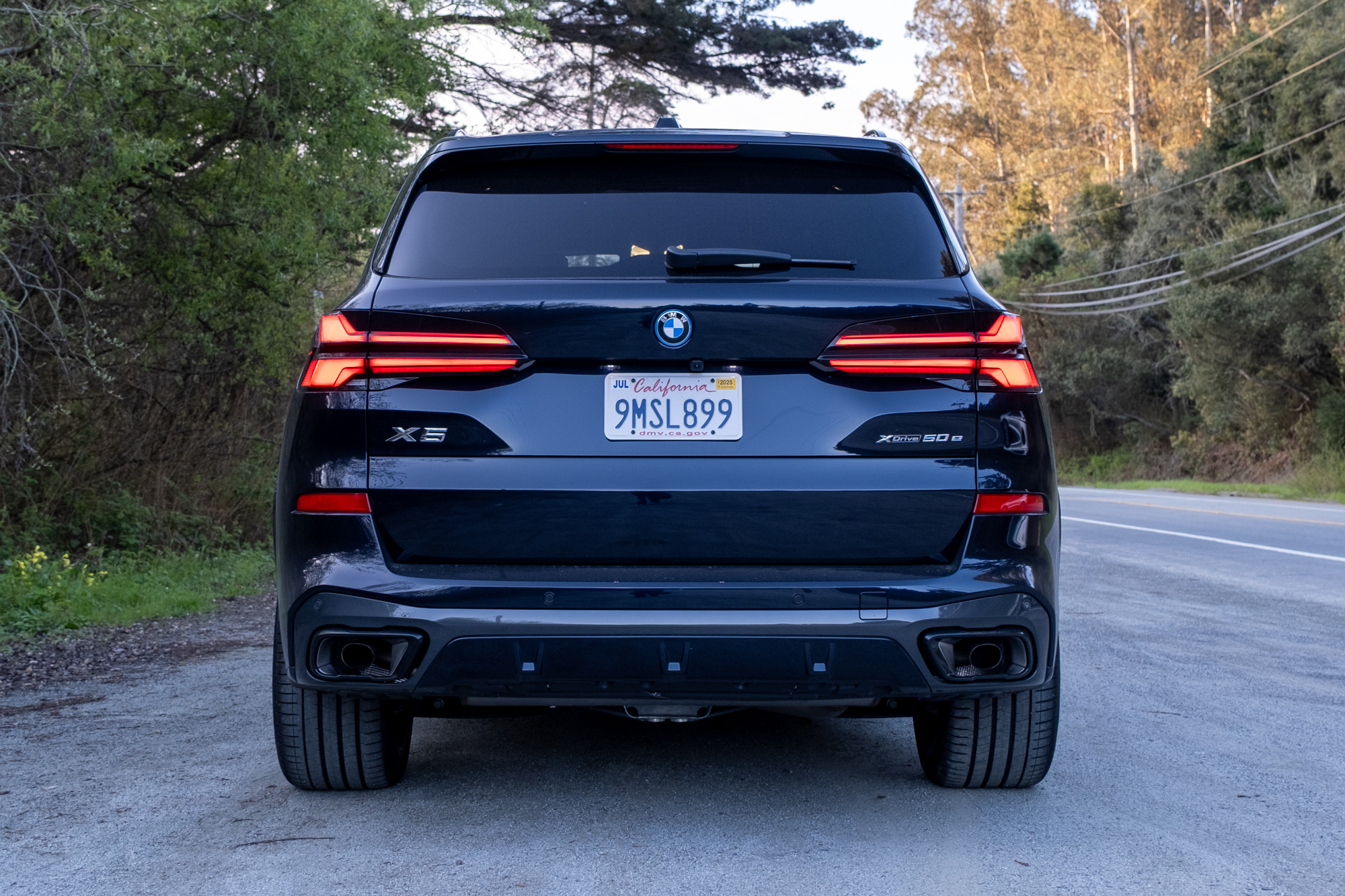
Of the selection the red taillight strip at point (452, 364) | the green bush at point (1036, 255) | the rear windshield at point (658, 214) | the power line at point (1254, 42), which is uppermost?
the power line at point (1254, 42)

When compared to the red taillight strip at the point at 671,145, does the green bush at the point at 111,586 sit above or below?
below

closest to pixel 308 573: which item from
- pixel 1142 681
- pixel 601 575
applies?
pixel 601 575

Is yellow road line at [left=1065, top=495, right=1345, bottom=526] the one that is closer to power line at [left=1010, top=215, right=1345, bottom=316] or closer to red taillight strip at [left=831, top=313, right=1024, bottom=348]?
power line at [left=1010, top=215, right=1345, bottom=316]

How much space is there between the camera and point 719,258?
346 centimetres

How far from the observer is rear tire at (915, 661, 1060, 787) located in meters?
3.83

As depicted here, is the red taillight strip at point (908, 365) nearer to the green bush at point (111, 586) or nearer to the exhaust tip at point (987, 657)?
the exhaust tip at point (987, 657)

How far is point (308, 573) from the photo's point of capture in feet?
11.1

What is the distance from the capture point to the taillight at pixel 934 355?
131 inches

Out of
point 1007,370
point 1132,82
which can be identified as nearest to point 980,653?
point 1007,370

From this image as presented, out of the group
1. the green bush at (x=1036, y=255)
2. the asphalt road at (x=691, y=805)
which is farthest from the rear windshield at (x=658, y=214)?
the green bush at (x=1036, y=255)

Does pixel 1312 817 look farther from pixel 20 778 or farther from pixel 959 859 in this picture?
pixel 20 778

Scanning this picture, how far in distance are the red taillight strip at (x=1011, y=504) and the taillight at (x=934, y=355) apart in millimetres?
280

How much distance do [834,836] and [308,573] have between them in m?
1.56

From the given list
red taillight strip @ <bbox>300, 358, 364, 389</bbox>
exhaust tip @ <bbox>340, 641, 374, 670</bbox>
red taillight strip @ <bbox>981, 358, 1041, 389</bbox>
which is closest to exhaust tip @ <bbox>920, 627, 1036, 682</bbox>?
red taillight strip @ <bbox>981, 358, 1041, 389</bbox>
